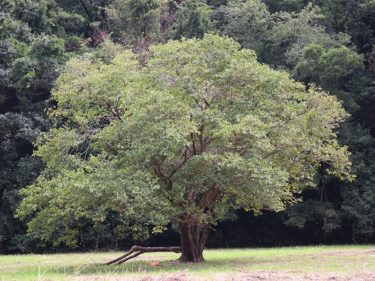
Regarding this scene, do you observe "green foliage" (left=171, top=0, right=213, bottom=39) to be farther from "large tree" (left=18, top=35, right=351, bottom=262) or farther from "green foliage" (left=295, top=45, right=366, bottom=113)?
"large tree" (left=18, top=35, right=351, bottom=262)

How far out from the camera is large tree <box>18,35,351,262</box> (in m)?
16.3

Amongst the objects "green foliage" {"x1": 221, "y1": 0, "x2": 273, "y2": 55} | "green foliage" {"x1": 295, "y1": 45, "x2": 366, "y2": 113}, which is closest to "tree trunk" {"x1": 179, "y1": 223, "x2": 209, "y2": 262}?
"green foliage" {"x1": 295, "y1": 45, "x2": 366, "y2": 113}

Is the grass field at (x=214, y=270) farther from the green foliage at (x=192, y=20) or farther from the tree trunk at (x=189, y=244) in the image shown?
the green foliage at (x=192, y=20)

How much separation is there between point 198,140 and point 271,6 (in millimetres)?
24201

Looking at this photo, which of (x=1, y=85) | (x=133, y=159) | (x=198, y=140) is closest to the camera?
(x=133, y=159)

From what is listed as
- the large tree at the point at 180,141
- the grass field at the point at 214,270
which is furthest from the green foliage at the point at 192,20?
the grass field at the point at 214,270

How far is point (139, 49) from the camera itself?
3541 cm

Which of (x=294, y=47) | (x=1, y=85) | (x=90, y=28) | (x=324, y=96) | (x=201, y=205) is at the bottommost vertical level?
(x=201, y=205)

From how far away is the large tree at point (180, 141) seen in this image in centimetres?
1627

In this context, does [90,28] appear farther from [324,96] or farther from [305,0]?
[324,96]

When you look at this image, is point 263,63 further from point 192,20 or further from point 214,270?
point 214,270

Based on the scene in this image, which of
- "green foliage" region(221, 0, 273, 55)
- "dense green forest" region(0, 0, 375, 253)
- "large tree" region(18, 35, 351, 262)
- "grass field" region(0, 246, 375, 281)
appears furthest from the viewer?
"green foliage" region(221, 0, 273, 55)

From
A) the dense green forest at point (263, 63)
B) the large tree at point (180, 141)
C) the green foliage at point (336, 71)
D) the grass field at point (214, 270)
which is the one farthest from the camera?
the dense green forest at point (263, 63)

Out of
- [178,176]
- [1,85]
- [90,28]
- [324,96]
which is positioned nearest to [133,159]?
[178,176]
